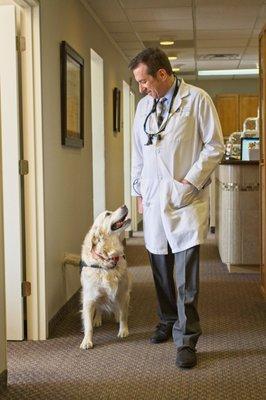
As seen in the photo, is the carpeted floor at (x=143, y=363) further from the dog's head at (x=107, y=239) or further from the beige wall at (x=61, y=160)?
the dog's head at (x=107, y=239)

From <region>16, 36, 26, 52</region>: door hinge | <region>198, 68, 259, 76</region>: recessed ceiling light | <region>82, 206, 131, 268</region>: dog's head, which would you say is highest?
<region>198, 68, 259, 76</region>: recessed ceiling light

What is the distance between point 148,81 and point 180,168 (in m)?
0.48

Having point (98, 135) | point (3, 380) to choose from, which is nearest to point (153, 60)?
point (3, 380)

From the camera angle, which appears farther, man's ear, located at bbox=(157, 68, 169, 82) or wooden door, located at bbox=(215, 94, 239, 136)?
wooden door, located at bbox=(215, 94, 239, 136)

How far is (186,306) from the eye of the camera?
2852mm

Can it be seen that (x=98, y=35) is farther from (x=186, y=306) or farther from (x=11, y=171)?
(x=186, y=306)

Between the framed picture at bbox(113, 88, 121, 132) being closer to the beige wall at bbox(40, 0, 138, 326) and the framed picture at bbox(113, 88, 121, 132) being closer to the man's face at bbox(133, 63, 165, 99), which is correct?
the beige wall at bbox(40, 0, 138, 326)

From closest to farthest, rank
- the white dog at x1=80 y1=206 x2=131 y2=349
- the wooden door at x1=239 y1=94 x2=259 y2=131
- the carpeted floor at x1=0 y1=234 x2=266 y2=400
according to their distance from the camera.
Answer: the carpeted floor at x1=0 y1=234 x2=266 y2=400, the white dog at x1=80 y1=206 x2=131 y2=349, the wooden door at x1=239 y1=94 x2=259 y2=131

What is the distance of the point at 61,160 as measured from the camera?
12.4ft

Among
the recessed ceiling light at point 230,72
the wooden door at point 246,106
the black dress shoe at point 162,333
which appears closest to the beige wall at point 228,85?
the wooden door at point 246,106

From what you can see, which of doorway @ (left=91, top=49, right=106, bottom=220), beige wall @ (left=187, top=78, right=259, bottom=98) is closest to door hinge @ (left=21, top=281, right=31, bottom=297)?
doorway @ (left=91, top=49, right=106, bottom=220)

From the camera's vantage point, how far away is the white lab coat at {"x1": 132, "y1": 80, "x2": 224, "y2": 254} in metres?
2.81

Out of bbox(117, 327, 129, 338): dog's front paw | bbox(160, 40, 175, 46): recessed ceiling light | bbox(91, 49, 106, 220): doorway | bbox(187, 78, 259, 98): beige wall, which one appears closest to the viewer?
bbox(117, 327, 129, 338): dog's front paw

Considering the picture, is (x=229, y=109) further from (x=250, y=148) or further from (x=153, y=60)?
(x=153, y=60)
